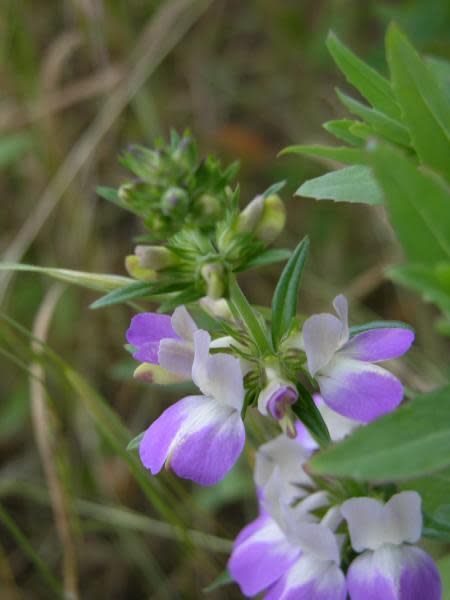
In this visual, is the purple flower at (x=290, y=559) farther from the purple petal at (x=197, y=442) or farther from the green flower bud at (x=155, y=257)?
the green flower bud at (x=155, y=257)

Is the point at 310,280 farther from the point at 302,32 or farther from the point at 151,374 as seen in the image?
the point at 151,374

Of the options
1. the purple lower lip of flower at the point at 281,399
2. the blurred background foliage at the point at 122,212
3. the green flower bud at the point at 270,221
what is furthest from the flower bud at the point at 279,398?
the blurred background foliage at the point at 122,212

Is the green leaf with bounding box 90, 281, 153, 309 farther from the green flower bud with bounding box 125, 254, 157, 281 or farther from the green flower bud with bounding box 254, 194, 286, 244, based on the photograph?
the green flower bud with bounding box 254, 194, 286, 244

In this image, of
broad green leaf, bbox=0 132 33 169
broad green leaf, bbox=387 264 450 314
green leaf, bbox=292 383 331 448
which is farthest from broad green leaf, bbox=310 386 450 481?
broad green leaf, bbox=0 132 33 169

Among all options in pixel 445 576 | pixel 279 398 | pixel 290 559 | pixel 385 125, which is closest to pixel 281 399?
pixel 279 398

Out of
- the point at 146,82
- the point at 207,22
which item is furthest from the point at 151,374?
the point at 207,22
